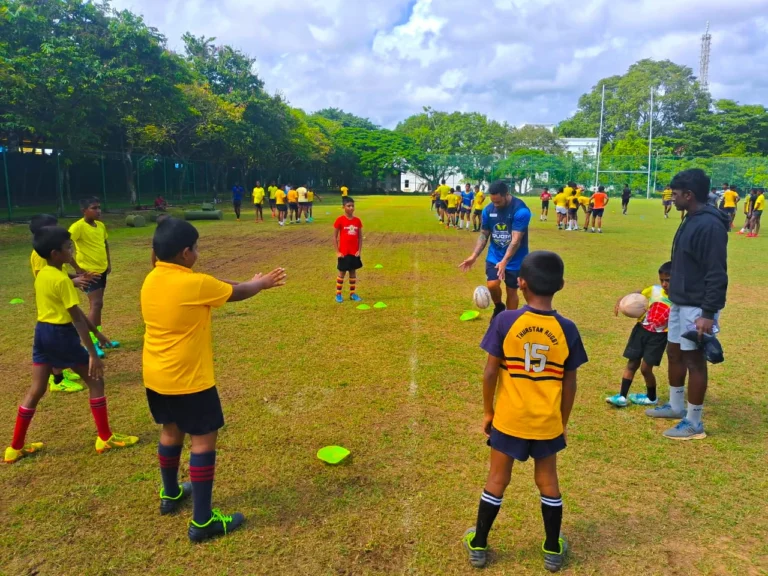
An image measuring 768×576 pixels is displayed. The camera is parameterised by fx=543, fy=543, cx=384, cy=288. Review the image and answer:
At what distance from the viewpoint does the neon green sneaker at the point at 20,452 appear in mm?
4191

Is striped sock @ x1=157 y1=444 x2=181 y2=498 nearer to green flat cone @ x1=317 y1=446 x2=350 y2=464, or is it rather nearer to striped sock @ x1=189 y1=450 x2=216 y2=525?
striped sock @ x1=189 y1=450 x2=216 y2=525

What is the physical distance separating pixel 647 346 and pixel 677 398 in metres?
0.53

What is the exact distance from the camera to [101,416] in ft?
14.1

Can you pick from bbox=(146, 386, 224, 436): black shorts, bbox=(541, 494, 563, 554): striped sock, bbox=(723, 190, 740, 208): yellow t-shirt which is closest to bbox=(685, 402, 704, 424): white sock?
bbox=(541, 494, 563, 554): striped sock

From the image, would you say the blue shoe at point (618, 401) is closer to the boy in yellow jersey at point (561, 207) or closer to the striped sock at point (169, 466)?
the striped sock at point (169, 466)

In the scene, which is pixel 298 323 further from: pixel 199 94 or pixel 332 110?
pixel 332 110

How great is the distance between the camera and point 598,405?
17.3ft

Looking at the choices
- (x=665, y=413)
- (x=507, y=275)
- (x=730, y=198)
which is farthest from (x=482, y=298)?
(x=730, y=198)

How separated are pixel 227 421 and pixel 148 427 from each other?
26.4 inches

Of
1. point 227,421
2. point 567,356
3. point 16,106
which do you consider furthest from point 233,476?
point 16,106

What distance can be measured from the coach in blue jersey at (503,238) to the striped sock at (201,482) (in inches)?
170

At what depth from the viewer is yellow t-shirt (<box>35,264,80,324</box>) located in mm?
4141

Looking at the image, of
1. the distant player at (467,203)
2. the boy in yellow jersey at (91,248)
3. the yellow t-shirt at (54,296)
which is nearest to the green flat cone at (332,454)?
the yellow t-shirt at (54,296)

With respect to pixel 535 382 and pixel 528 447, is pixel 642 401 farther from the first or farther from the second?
pixel 535 382
